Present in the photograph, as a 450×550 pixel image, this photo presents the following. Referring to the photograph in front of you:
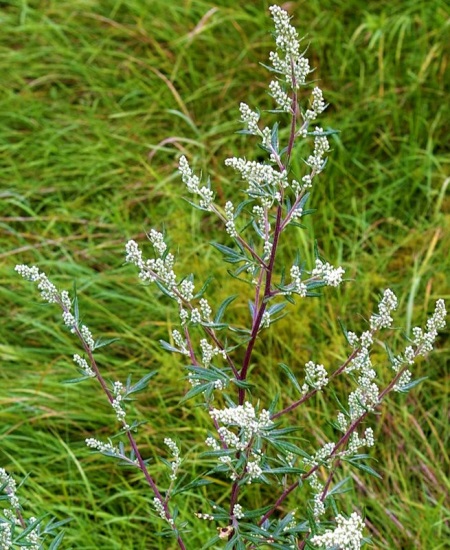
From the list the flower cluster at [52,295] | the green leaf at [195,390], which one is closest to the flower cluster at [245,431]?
the green leaf at [195,390]

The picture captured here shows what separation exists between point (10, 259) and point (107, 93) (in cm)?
96

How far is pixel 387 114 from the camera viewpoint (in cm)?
305

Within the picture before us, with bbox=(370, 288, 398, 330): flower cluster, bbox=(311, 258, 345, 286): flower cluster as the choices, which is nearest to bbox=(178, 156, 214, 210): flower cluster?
bbox=(311, 258, 345, 286): flower cluster

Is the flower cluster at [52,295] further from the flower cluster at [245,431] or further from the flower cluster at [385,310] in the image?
the flower cluster at [385,310]

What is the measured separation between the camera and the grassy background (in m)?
2.23

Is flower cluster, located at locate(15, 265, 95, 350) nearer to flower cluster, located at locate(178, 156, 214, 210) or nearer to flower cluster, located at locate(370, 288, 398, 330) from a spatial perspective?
flower cluster, located at locate(178, 156, 214, 210)

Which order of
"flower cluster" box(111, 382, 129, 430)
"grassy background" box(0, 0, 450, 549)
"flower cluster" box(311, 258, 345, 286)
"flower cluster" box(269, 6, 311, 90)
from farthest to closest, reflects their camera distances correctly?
"grassy background" box(0, 0, 450, 549) < "flower cluster" box(111, 382, 129, 430) < "flower cluster" box(311, 258, 345, 286) < "flower cluster" box(269, 6, 311, 90)

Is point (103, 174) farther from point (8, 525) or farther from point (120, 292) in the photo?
point (8, 525)

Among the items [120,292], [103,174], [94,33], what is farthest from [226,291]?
[94,33]

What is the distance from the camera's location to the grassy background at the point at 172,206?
223 cm

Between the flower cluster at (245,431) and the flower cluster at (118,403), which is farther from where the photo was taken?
the flower cluster at (118,403)

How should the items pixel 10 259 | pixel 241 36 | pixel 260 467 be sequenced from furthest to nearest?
pixel 241 36, pixel 10 259, pixel 260 467

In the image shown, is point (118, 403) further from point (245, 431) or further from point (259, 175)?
point (259, 175)

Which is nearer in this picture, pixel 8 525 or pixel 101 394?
pixel 8 525
